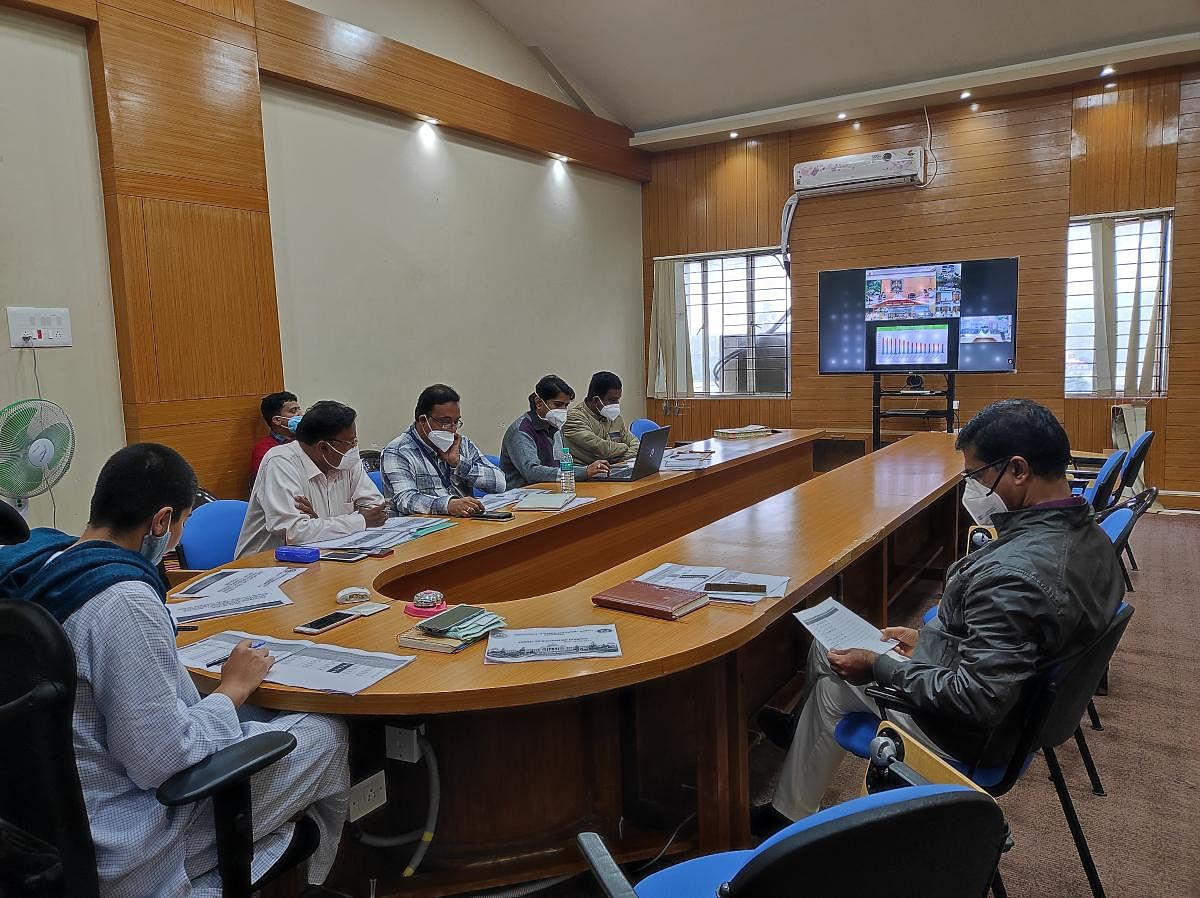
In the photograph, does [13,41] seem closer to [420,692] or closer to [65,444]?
[65,444]

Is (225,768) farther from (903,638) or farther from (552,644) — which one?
(903,638)

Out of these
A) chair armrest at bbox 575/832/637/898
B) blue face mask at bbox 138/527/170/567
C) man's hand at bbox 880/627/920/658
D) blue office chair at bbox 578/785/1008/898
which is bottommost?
man's hand at bbox 880/627/920/658

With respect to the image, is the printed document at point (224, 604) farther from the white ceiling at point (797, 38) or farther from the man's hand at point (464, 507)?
the white ceiling at point (797, 38)

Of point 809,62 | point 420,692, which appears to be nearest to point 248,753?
point 420,692

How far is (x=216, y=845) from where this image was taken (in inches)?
52.7

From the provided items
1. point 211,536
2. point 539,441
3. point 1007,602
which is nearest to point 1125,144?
point 539,441

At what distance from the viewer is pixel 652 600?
1931 mm

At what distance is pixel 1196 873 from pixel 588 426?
3134 mm

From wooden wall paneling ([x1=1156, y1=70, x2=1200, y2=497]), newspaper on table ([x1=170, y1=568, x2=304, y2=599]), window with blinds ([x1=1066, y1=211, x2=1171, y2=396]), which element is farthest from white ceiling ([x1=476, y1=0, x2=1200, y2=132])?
newspaper on table ([x1=170, y1=568, x2=304, y2=599])

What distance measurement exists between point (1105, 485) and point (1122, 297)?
10.6 feet

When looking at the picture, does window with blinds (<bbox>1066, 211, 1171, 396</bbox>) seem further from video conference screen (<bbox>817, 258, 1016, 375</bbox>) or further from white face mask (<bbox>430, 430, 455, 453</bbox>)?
white face mask (<bbox>430, 430, 455, 453</bbox>)

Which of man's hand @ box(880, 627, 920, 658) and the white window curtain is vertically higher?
the white window curtain

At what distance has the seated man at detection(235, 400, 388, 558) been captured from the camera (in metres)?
2.81

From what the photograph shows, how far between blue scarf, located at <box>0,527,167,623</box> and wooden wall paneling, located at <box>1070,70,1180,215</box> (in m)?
7.00
